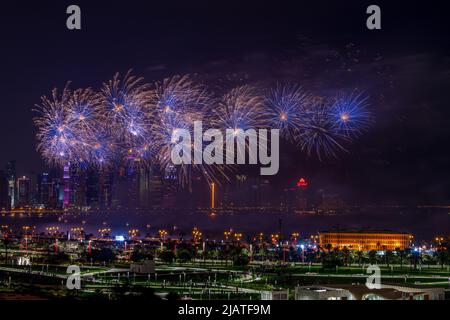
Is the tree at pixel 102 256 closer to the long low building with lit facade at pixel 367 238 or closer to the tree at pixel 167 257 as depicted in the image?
the tree at pixel 167 257

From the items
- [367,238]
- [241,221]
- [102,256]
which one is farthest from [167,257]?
[241,221]

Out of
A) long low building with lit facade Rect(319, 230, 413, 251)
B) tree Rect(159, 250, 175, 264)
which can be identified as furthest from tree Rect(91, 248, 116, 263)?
long low building with lit facade Rect(319, 230, 413, 251)

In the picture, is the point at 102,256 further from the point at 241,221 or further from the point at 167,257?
the point at 241,221

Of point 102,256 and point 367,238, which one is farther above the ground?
point 367,238

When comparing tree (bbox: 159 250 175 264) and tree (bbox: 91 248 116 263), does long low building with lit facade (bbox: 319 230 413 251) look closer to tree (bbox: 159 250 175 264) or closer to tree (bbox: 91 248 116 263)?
tree (bbox: 159 250 175 264)

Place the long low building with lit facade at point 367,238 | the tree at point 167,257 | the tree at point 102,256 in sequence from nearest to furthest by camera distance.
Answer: the tree at point 102,256
the tree at point 167,257
the long low building with lit facade at point 367,238

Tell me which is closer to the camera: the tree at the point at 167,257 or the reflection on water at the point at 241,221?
the tree at the point at 167,257

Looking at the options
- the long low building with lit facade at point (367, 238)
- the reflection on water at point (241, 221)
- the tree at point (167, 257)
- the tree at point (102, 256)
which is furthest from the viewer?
the reflection on water at point (241, 221)

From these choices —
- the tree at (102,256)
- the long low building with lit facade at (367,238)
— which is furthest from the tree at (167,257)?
the long low building with lit facade at (367,238)
